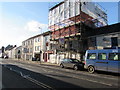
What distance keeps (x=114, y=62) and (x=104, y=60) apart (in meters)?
1.19

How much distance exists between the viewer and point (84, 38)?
2489 centimetres

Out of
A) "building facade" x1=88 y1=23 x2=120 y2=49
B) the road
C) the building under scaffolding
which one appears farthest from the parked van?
the building under scaffolding

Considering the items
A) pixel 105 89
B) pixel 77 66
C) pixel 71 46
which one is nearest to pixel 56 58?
pixel 71 46

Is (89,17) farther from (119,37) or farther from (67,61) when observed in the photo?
(67,61)

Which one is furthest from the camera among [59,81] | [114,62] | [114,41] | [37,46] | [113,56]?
[37,46]

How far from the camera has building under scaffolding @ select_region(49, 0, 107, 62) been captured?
25609 millimetres

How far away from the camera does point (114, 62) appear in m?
12.7

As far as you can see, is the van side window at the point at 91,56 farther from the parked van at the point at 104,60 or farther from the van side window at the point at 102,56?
the van side window at the point at 102,56

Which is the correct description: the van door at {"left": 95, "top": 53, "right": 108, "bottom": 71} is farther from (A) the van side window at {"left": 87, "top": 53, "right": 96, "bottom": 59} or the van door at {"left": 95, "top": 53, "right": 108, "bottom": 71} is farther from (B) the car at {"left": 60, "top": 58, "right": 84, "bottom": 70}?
(B) the car at {"left": 60, "top": 58, "right": 84, "bottom": 70}

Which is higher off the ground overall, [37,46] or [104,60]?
[37,46]

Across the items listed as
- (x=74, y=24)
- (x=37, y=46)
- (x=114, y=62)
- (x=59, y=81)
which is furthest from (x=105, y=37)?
(x=37, y=46)

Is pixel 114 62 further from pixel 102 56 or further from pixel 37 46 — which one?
pixel 37 46

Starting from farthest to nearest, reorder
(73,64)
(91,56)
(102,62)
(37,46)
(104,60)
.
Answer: (37,46) < (73,64) < (91,56) < (102,62) < (104,60)

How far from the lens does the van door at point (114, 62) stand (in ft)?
40.7
